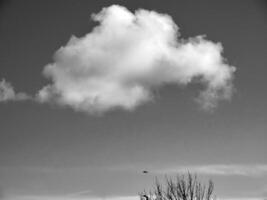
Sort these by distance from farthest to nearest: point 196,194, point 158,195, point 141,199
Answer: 1. point 141,199
2. point 158,195
3. point 196,194

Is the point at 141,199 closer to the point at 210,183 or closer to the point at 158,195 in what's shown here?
the point at 158,195

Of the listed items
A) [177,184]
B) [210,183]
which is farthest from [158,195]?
[210,183]

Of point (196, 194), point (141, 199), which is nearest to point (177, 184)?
point (196, 194)

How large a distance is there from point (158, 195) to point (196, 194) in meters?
4.02

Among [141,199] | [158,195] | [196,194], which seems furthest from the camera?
[141,199]

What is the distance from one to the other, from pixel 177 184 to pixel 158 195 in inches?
93.6

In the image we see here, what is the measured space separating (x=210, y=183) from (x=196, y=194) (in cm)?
147

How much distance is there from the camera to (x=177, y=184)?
106ft

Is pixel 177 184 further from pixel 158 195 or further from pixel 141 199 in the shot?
pixel 141 199

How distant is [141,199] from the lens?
36344 mm

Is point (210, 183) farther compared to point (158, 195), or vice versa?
point (158, 195)

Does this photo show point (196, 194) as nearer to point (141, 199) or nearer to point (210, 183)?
point (210, 183)

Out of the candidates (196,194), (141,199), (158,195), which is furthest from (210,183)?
(141,199)

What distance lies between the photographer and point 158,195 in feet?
Result: 110
